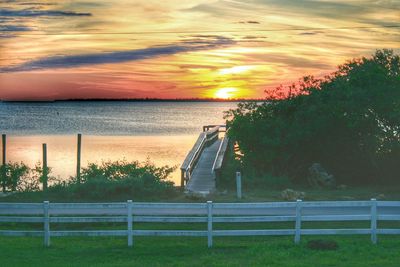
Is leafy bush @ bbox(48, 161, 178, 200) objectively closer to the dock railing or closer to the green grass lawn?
the dock railing

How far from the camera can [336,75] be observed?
37969 millimetres

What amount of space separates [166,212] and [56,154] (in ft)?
158

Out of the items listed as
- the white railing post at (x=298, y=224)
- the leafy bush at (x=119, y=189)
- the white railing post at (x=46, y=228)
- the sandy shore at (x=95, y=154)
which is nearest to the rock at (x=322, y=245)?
the white railing post at (x=298, y=224)

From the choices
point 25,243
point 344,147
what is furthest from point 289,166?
point 25,243

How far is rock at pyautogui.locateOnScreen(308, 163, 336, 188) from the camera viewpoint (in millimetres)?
33219

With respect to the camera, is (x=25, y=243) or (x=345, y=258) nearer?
(x=345, y=258)

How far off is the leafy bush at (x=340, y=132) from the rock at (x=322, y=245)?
17469 mm

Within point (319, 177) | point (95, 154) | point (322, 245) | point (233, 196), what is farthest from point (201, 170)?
point (95, 154)

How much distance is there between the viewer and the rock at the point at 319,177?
3322 cm

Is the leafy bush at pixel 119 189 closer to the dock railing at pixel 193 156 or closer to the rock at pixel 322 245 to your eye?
the dock railing at pixel 193 156

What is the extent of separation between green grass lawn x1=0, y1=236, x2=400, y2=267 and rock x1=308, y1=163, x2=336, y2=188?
A: 46.2 ft

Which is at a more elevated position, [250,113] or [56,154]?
[250,113]

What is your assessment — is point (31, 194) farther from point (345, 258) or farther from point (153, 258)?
point (345, 258)

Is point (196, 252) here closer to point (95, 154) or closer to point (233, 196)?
point (233, 196)
